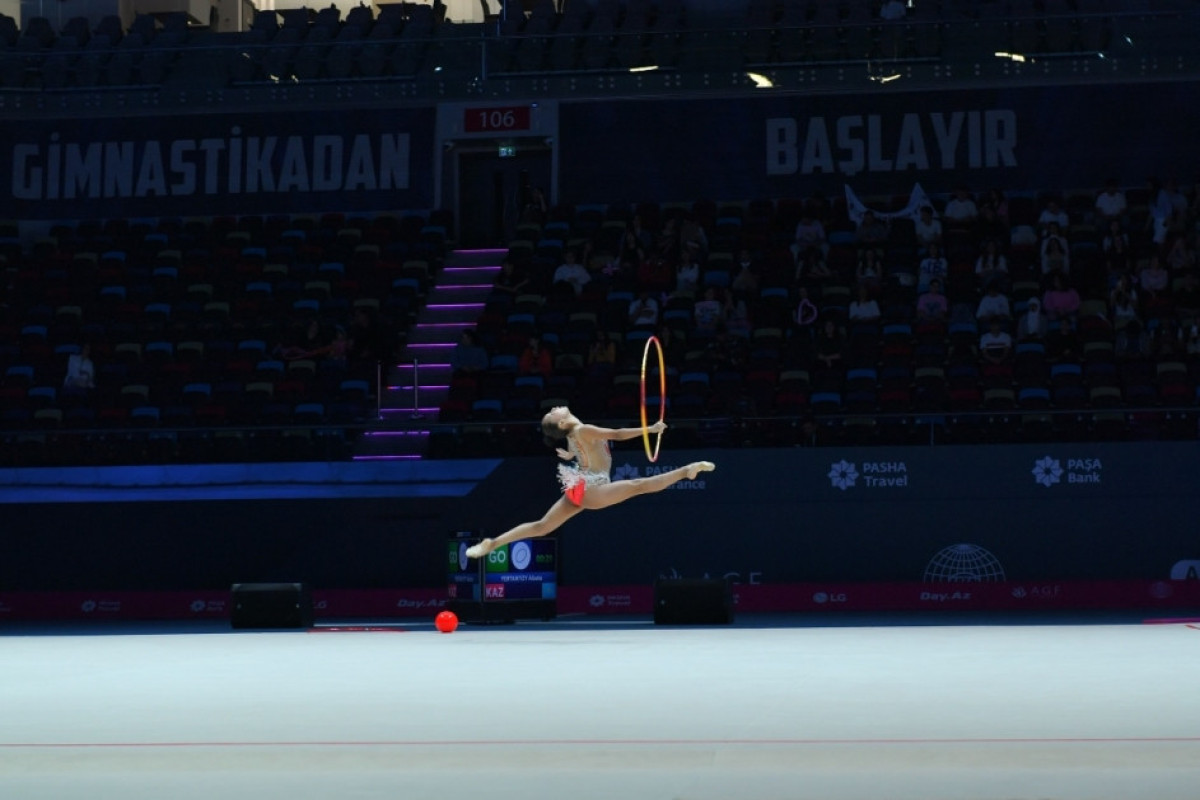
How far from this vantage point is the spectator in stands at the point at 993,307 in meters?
25.4

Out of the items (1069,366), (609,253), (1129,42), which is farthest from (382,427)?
(1129,42)

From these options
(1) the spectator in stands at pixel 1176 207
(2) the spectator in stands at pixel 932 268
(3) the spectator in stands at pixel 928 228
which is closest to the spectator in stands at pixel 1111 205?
(1) the spectator in stands at pixel 1176 207

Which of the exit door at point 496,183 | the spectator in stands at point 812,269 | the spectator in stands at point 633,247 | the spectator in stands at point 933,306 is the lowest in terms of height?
the spectator in stands at point 933,306

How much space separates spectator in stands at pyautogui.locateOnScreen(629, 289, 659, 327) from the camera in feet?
86.8

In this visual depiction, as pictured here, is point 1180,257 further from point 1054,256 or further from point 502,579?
point 502,579

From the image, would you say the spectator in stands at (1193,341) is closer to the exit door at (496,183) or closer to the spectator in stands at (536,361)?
the spectator in stands at (536,361)

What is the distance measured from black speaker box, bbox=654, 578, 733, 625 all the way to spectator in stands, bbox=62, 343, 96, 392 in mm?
11508

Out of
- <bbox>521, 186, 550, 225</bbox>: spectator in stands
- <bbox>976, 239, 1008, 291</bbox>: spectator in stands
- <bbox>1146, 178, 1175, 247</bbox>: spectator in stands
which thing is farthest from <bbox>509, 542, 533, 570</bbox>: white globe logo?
<bbox>1146, 178, 1175, 247</bbox>: spectator in stands

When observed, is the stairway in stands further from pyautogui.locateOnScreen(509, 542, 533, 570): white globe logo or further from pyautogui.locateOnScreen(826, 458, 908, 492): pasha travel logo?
pyautogui.locateOnScreen(826, 458, 908, 492): pasha travel logo

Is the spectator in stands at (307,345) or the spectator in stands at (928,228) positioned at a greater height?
the spectator in stands at (928,228)

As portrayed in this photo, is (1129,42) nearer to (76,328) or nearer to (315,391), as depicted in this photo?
(315,391)

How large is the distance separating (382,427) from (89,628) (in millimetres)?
→ 5188

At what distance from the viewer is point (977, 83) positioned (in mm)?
31125

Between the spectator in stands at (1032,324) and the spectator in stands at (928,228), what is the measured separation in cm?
309
